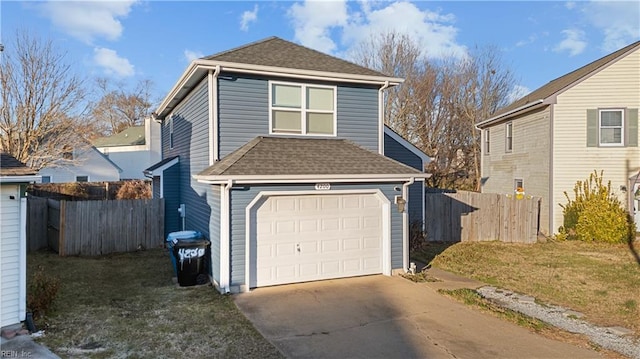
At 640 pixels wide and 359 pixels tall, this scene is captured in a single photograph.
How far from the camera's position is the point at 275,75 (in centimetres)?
984

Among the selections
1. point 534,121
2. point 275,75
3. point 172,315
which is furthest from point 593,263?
point 172,315

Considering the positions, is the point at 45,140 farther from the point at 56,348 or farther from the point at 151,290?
the point at 56,348

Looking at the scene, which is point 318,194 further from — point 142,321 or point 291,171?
point 142,321

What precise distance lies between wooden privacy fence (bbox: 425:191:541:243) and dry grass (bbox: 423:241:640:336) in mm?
620

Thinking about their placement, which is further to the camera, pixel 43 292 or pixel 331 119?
pixel 331 119

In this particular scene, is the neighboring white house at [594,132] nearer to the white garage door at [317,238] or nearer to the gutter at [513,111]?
the gutter at [513,111]

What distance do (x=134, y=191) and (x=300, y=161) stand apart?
1636cm

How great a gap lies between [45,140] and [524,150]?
2548 cm

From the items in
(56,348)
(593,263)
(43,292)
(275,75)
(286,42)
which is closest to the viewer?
(56,348)

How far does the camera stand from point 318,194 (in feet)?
29.9

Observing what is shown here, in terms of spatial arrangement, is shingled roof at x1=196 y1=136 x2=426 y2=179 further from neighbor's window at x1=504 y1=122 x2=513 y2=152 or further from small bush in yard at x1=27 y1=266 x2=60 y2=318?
neighbor's window at x1=504 y1=122 x2=513 y2=152

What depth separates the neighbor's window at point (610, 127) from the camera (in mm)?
15602

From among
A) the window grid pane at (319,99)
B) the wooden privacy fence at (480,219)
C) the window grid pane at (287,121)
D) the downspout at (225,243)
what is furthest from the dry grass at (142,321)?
the wooden privacy fence at (480,219)

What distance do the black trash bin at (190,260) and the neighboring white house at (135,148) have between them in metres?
27.4
